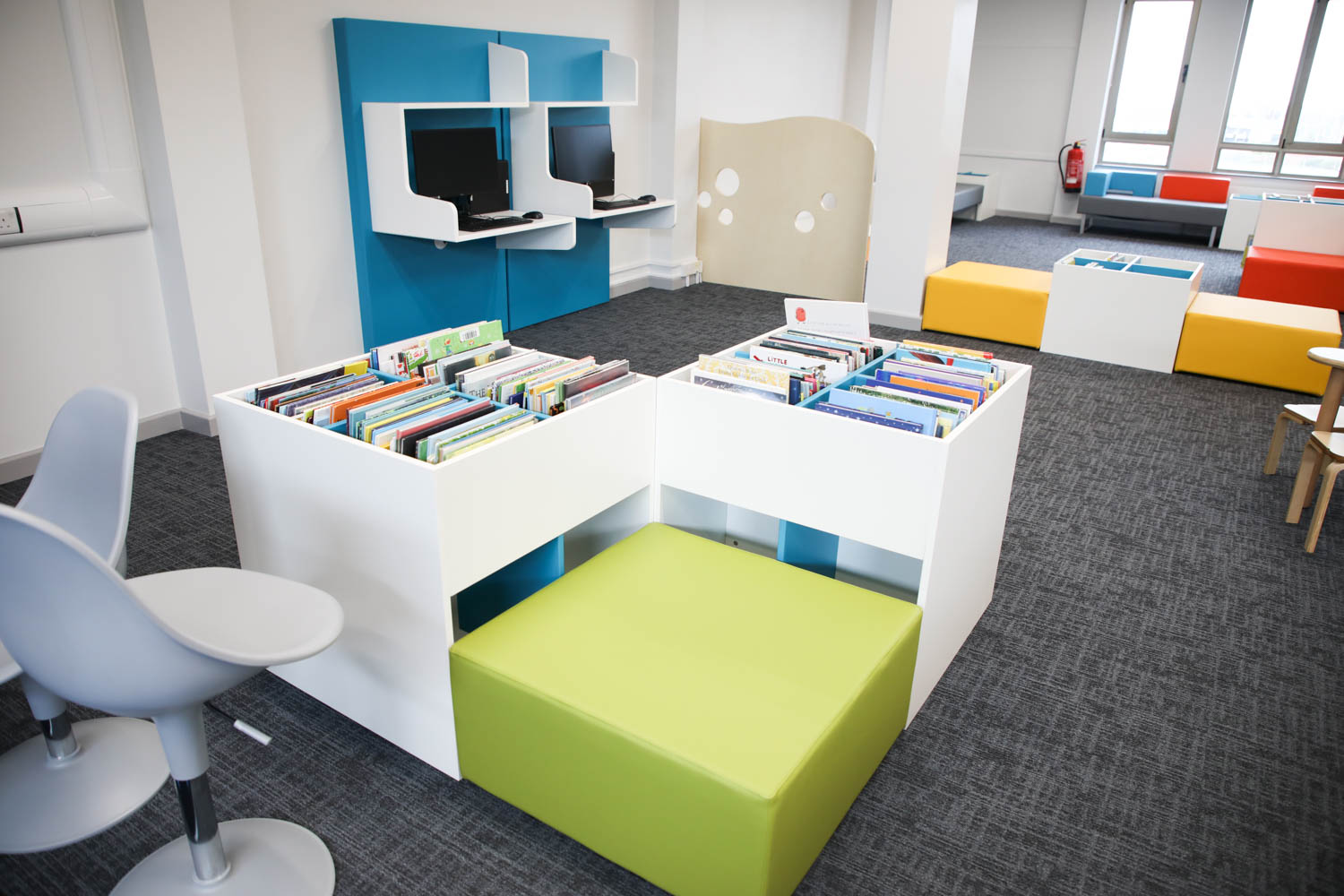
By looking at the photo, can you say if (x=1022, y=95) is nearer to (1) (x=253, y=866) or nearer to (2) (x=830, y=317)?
(2) (x=830, y=317)

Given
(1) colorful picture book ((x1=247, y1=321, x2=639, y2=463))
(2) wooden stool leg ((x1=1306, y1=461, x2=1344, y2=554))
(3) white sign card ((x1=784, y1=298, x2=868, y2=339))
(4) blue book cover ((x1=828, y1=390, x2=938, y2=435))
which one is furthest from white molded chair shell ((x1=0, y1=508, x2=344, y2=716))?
(2) wooden stool leg ((x1=1306, y1=461, x2=1344, y2=554))

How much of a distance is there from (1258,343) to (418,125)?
15.8 feet

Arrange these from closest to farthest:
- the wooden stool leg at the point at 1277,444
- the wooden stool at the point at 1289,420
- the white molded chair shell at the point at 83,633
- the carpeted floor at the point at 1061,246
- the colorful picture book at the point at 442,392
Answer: the white molded chair shell at the point at 83,633
the colorful picture book at the point at 442,392
the wooden stool at the point at 1289,420
the wooden stool leg at the point at 1277,444
the carpeted floor at the point at 1061,246

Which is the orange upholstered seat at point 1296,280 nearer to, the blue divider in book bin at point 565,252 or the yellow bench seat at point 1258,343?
the yellow bench seat at point 1258,343

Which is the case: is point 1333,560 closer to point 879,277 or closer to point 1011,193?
point 879,277

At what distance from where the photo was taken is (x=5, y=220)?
3.37m

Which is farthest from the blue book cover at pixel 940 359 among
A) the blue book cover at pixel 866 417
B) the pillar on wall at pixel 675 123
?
the pillar on wall at pixel 675 123

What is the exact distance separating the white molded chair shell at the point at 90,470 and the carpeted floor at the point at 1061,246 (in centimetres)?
742

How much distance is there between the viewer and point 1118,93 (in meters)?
10.5

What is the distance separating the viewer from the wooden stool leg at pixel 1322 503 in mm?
3199

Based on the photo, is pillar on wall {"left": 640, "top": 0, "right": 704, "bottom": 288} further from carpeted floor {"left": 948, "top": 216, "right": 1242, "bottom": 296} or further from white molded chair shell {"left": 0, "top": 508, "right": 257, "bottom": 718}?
white molded chair shell {"left": 0, "top": 508, "right": 257, "bottom": 718}

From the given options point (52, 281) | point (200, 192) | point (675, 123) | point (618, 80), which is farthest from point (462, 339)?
point (675, 123)

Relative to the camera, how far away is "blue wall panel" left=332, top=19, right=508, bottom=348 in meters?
4.41

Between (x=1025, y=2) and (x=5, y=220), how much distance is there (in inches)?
415
